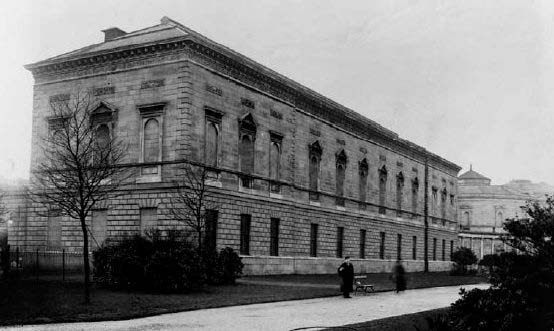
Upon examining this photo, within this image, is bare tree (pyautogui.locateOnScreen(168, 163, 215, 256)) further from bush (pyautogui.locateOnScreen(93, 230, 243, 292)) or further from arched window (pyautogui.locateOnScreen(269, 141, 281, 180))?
arched window (pyautogui.locateOnScreen(269, 141, 281, 180))

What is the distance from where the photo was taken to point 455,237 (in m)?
76.4

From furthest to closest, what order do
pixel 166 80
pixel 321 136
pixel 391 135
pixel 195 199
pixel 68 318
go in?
pixel 391 135
pixel 321 136
pixel 166 80
pixel 195 199
pixel 68 318

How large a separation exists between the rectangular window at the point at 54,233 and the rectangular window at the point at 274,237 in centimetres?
1154

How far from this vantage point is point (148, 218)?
3312 centimetres

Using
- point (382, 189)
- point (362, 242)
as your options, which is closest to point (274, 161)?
point (362, 242)

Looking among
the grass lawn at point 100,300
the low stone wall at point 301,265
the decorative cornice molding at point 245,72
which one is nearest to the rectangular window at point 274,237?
the low stone wall at point 301,265

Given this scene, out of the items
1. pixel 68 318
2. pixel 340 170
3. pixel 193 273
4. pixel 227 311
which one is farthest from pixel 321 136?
pixel 68 318

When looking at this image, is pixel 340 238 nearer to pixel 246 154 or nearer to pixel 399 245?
pixel 399 245

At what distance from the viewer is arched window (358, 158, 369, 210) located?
52500 mm

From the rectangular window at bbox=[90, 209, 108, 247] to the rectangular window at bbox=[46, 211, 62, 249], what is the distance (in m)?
2.17

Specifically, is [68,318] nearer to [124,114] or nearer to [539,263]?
[539,263]

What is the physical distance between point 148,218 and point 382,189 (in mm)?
28010

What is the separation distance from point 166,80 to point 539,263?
23456 millimetres

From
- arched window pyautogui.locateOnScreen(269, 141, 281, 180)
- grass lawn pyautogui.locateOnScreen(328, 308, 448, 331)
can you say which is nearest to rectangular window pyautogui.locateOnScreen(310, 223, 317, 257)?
arched window pyautogui.locateOnScreen(269, 141, 281, 180)
